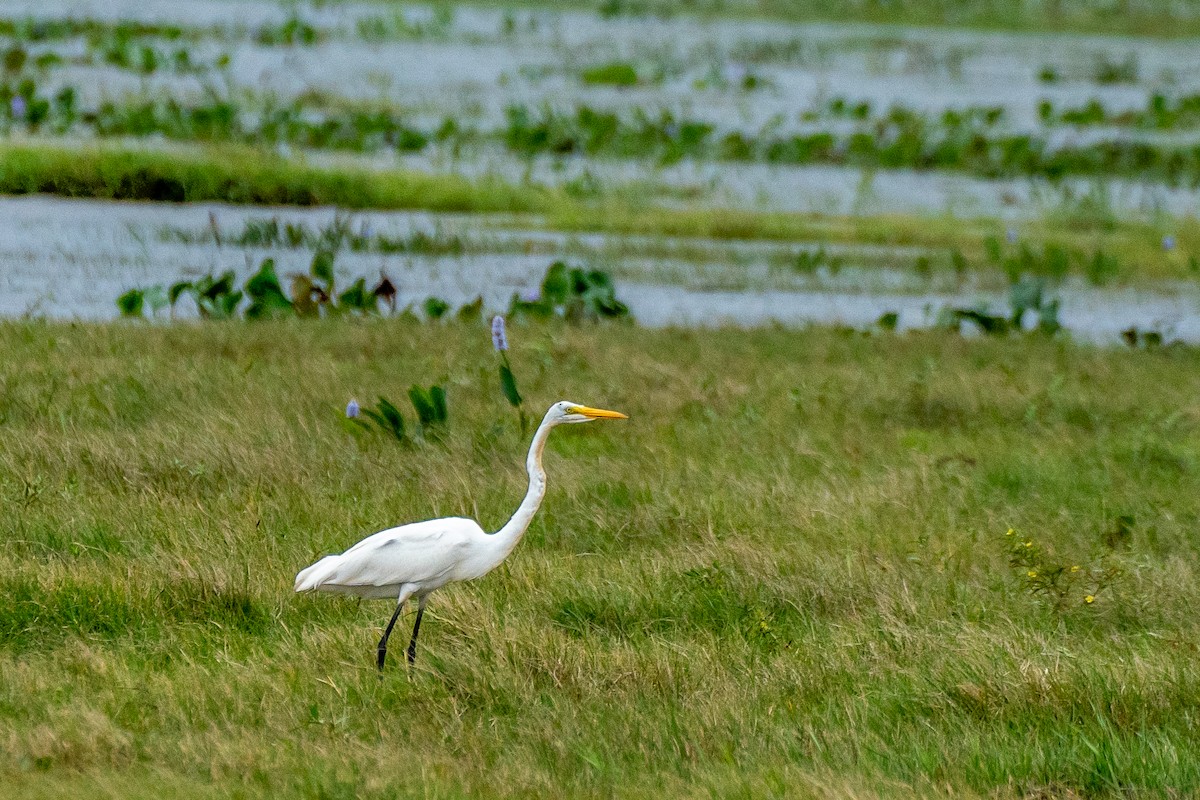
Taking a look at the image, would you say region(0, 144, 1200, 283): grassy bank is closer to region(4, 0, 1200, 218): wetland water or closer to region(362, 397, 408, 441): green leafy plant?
region(4, 0, 1200, 218): wetland water

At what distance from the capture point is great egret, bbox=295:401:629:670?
464 centimetres

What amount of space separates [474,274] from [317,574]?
1002cm

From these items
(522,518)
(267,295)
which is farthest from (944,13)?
(522,518)

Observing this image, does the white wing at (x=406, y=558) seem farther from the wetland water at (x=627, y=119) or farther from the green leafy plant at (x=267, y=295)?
the wetland water at (x=627, y=119)

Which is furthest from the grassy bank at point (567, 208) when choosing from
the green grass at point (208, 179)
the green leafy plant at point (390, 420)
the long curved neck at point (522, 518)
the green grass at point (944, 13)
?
the green grass at point (944, 13)

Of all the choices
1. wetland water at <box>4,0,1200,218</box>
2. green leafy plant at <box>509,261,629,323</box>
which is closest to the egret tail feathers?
green leafy plant at <box>509,261,629,323</box>

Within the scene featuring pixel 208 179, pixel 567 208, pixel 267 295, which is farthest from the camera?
pixel 567 208

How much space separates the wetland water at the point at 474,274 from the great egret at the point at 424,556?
7466 mm

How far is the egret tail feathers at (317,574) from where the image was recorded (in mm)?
4691

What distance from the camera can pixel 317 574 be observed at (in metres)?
4.71

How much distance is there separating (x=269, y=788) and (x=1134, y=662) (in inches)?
102

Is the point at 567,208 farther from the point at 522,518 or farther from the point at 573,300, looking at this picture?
the point at 522,518

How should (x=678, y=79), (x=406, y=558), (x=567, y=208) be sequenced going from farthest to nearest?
(x=678, y=79) < (x=567, y=208) < (x=406, y=558)

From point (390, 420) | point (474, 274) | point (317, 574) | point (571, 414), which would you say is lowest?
point (474, 274)
